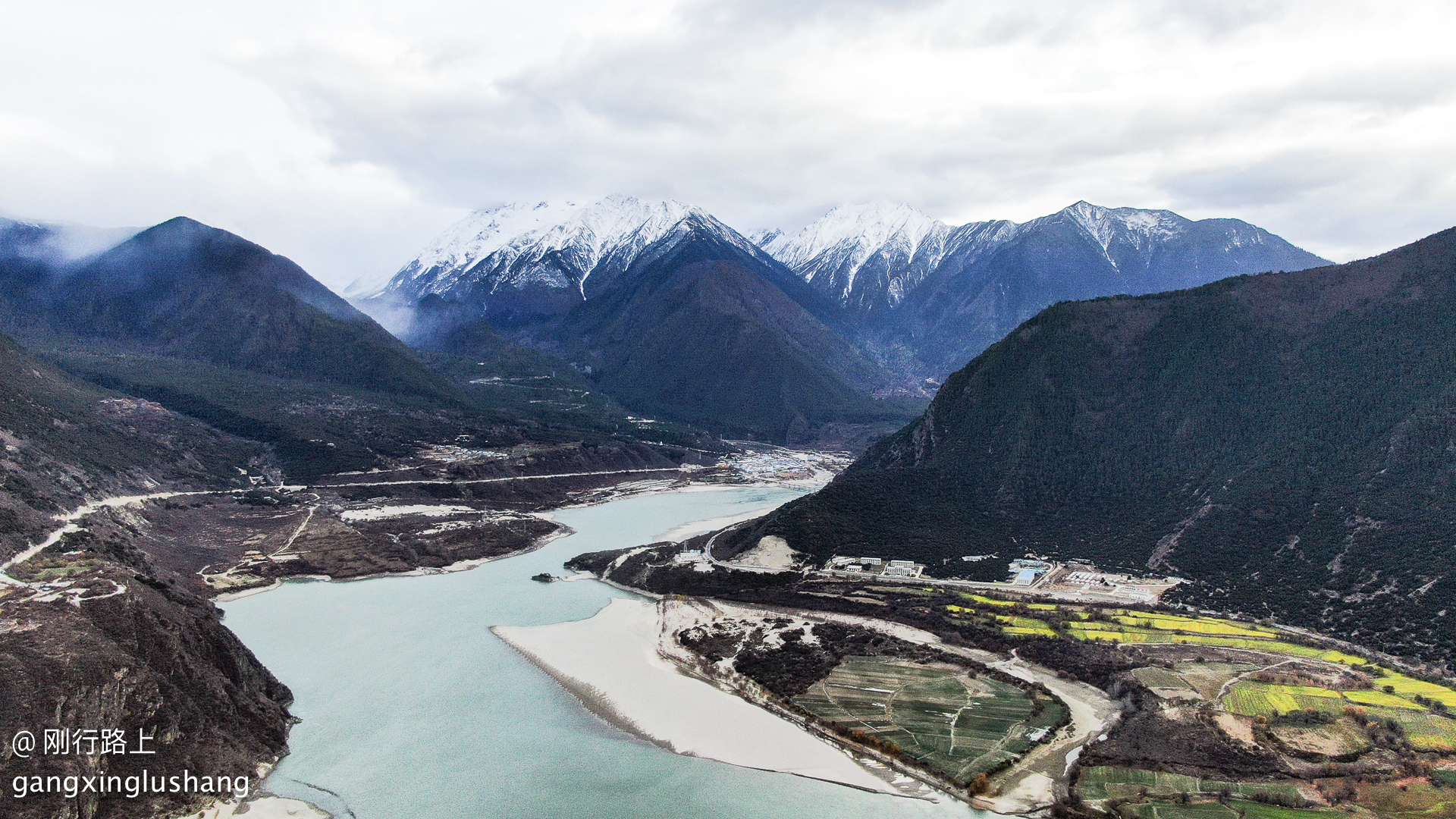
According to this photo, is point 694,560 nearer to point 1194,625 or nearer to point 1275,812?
point 1194,625

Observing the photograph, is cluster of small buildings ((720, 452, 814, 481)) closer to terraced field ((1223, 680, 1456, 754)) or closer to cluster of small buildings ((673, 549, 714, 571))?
cluster of small buildings ((673, 549, 714, 571))

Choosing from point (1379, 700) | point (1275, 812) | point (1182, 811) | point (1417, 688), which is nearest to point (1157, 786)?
point (1182, 811)

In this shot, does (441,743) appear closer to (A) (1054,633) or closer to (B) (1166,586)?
(A) (1054,633)

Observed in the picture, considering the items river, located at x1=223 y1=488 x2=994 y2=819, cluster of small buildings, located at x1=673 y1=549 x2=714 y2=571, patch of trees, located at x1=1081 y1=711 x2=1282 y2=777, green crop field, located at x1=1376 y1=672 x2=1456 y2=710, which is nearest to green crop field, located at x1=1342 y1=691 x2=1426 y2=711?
green crop field, located at x1=1376 y1=672 x2=1456 y2=710

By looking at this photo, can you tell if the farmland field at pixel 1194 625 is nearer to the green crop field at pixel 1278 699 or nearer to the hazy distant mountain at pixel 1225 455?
the hazy distant mountain at pixel 1225 455

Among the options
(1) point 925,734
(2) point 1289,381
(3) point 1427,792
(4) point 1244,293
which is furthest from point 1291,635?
(4) point 1244,293

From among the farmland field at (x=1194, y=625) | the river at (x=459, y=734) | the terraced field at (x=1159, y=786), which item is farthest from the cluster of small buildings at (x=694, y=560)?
the terraced field at (x=1159, y=786)
